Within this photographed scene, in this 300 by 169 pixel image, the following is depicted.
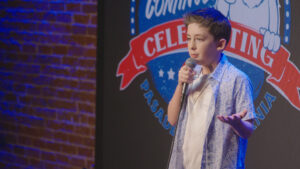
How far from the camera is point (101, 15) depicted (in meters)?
2.88

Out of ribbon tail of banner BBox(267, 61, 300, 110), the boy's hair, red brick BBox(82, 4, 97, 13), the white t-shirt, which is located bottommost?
the white t-shirt

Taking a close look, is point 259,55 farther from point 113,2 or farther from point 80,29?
point 80,29

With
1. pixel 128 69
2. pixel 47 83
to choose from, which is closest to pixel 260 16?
pixel 128 69

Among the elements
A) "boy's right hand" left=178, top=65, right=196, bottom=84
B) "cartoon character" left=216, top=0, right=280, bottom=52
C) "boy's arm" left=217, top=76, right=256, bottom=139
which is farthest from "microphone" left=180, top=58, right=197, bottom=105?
"cartoon character" left=216, top=0, right=280, bottom=52

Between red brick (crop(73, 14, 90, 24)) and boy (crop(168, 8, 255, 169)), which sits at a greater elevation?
red brick (crop(73, 14, 90, 24))

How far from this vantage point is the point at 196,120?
238 centimetres

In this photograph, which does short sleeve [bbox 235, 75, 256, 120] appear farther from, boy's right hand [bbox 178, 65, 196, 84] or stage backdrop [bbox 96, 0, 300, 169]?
boy's right hand [bbox 178, 65, 196, 84]

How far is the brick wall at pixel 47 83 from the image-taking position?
10.1 feet

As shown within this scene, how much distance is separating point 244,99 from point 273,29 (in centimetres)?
40

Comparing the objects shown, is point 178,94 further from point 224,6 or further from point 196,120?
point 224,6

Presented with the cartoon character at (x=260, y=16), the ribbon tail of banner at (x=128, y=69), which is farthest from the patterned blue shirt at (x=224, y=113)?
the ribbon tail of banner at (x=128, y=69)

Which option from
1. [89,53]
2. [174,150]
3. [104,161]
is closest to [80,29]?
[89,53]

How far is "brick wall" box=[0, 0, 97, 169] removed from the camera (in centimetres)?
308

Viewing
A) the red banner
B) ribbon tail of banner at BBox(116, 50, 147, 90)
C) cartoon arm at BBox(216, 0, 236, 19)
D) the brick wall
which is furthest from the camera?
the brick wall
